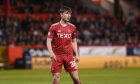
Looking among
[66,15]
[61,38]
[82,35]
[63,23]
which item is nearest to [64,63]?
[61,38]

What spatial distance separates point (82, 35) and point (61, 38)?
23.4 metres

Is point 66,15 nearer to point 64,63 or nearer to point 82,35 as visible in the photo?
point 64,63

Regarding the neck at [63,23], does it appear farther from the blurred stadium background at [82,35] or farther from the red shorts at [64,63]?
the blurred stadium background at [82,35]

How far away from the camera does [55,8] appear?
39656mm

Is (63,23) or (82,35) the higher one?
(63,23)

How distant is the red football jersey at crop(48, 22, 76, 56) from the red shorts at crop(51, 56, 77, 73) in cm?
12

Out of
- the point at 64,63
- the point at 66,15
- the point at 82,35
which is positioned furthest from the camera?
the point at 82,35

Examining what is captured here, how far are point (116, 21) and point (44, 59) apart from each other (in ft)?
35.6

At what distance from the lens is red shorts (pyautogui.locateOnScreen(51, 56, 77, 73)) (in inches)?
525

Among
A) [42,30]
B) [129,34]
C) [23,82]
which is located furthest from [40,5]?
[23,82]

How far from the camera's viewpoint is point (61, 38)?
13414 millimetres

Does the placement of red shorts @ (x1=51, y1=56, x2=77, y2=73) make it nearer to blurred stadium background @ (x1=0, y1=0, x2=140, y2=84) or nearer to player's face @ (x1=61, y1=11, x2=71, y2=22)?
player's face @ (x1=61, y1=11, x2=71, y2=22)

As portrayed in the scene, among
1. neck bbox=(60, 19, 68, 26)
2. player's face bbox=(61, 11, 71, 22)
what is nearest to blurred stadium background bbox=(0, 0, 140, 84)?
neck bbox=(60, 19, 68, 26)

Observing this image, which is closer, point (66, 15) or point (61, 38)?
point (66, 15)
